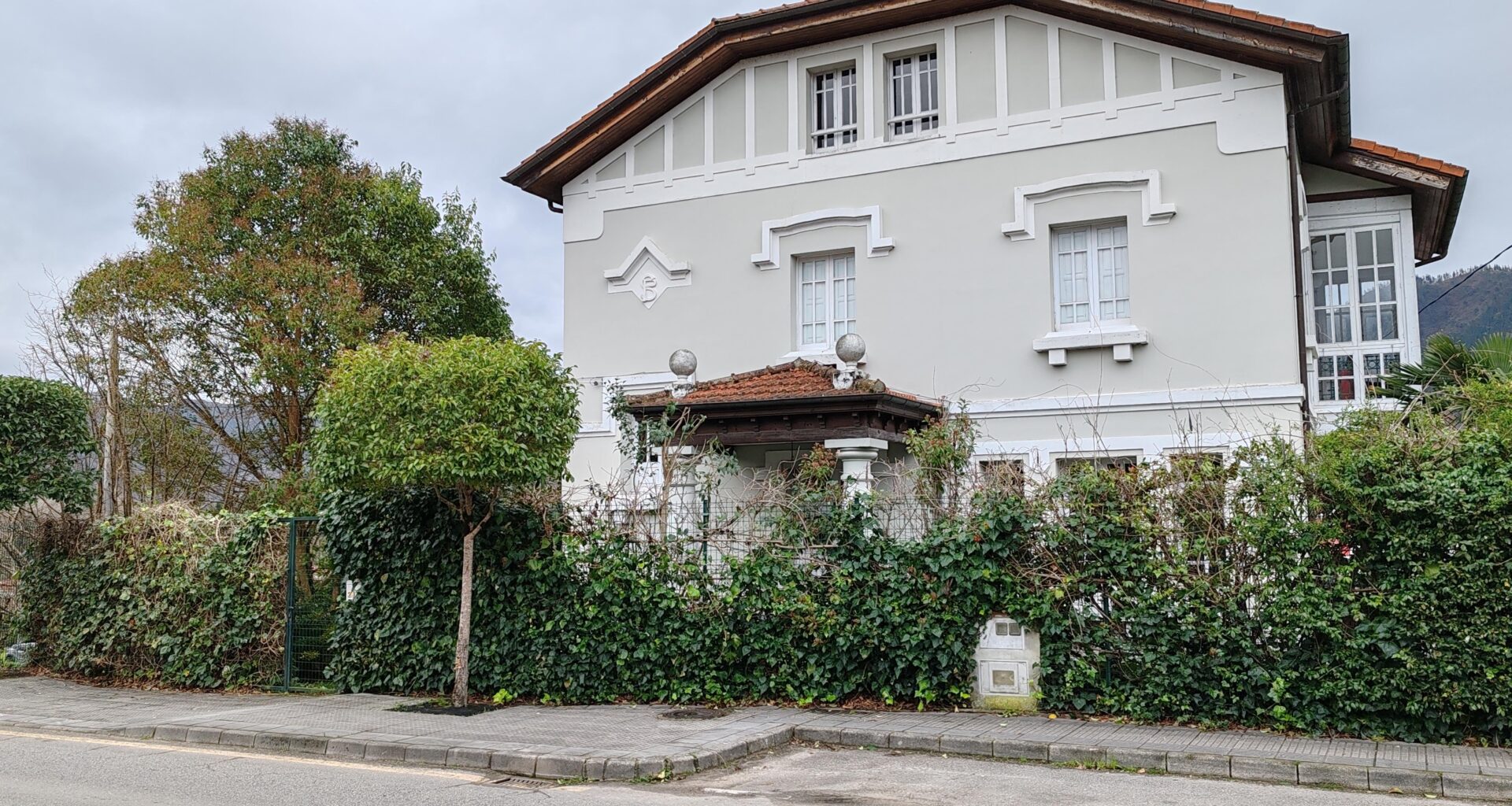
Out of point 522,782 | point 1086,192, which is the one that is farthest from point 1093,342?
point 522,782

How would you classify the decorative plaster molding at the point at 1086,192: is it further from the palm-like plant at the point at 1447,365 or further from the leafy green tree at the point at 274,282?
the leafy green tree at the point at 274,282

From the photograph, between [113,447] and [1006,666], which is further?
[113,447]

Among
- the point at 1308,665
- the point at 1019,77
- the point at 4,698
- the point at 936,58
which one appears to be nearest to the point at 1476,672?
the point at 1308,665

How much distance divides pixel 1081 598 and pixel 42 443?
42.8 ft

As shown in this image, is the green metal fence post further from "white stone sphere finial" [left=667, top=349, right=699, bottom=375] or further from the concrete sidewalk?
"white stone sphere finial" [left=667, top=349, right=699, bottom=375]

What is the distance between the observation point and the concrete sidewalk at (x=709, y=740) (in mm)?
8461

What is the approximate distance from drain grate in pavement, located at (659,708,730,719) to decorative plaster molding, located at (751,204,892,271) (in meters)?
7.72

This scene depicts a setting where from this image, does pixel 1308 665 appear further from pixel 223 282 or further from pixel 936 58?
pixel 223 282

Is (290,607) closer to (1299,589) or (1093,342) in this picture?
(1093,342)

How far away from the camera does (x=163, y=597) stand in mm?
14047

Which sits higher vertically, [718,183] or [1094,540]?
[718,183]

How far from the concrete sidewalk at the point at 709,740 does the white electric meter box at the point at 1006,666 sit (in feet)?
0.91

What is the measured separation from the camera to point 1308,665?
964cm

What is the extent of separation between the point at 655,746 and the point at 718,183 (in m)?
10.4
